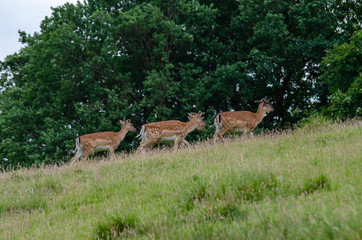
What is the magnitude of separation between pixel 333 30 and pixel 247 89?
5.06 meters

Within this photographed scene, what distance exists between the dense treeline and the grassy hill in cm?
947

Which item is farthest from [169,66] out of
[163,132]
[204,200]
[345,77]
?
[204,200]

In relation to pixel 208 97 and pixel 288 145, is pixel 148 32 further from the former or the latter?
pixel 288 145

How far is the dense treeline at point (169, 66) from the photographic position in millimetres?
18547

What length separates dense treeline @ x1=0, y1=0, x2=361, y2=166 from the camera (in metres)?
18.5

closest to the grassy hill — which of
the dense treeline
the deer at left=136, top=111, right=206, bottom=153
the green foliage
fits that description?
the deer at left=136, top=111, right=206, bottom=153

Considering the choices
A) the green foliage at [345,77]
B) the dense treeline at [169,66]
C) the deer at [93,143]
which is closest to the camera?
the deer at [93,143]

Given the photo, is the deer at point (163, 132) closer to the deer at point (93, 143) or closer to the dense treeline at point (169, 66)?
the deer at point (93, 143)

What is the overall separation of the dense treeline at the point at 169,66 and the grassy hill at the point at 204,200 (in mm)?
9470

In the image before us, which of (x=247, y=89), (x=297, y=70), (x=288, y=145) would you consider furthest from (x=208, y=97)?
(x=288, y=145)

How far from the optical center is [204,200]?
5.39 m

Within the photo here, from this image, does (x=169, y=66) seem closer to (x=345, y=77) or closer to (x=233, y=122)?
(x=233, y=122)

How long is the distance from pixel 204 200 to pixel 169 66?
14.0m

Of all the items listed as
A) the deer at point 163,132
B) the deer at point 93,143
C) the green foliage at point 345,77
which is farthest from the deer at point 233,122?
the deer at point 93,143
